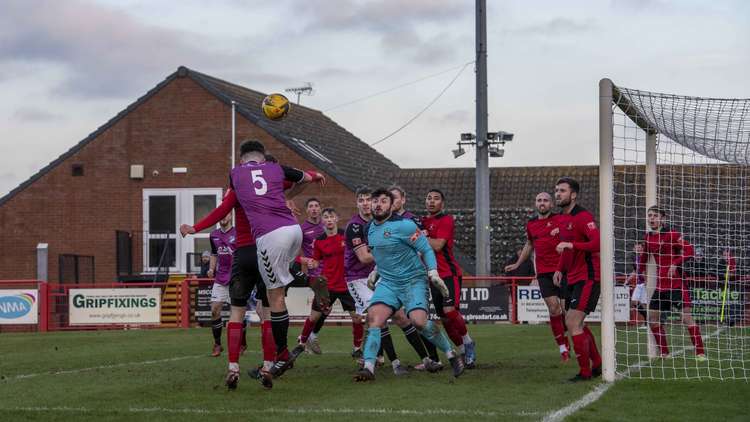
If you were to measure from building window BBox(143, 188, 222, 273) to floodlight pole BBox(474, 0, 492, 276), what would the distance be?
840cm

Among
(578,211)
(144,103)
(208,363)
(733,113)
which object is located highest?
(144,103)

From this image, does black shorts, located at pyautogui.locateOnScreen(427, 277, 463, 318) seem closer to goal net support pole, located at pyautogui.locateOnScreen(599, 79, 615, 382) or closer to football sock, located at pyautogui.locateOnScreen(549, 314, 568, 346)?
football sock, located at pyautogui.locateOnScreen(549, 314, 568, 346)

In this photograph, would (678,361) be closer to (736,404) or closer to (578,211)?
(578,211)

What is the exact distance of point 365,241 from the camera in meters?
12.6

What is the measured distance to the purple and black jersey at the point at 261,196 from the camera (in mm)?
10656

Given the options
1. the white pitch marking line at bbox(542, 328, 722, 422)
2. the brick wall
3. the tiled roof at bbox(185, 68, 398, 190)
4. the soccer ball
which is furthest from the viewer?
the brick wall

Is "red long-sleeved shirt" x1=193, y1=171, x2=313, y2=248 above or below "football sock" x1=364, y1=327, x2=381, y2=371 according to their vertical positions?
above

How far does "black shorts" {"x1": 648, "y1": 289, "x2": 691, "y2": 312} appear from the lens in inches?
565

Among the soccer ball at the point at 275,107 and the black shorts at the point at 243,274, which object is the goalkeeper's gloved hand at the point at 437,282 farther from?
the soccer ball at the point at 275,107

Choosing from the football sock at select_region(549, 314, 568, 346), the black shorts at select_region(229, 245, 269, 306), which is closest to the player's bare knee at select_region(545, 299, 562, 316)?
the football sock at select_region(549, 314, 568, 346)

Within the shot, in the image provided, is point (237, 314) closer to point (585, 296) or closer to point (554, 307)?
point (585, 296)

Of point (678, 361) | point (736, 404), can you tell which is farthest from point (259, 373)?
point (678, 361)

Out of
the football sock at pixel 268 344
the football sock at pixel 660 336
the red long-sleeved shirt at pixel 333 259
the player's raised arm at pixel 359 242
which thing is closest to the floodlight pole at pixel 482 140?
the red long-sleeved shirt at pixel 333 259

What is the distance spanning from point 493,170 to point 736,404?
3379 centimetres
